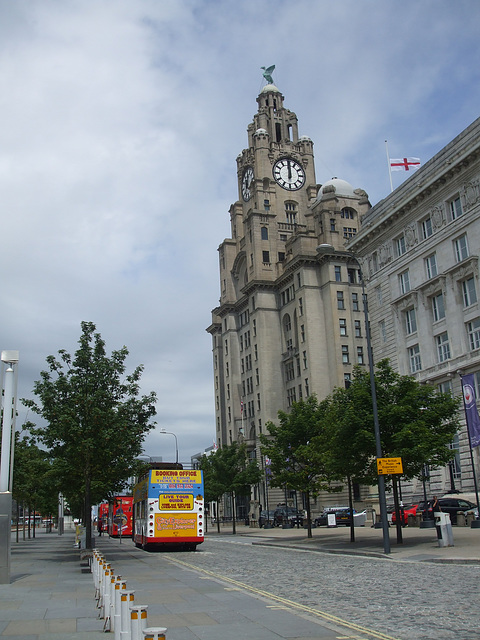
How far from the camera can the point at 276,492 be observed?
290ft

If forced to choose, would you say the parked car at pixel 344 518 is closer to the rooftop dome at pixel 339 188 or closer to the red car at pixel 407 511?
the red car at pixel 407 511

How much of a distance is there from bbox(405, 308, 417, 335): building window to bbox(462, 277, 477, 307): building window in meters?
5.50

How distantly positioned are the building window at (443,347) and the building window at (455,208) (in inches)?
330

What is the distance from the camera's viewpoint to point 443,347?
46.6 metres

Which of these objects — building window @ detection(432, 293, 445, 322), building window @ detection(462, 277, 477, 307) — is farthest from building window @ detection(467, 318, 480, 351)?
building window @ detection(432, 293, 445, 322)

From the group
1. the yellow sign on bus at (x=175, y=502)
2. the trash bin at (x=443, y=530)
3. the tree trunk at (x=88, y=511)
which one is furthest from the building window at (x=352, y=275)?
the trash bin at (x=443, y=530)

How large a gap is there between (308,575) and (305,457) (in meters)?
18.7

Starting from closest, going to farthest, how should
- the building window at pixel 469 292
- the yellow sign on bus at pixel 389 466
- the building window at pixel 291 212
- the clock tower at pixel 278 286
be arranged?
1. the yellow sign on bus at pixel 389 466
2. the building window at pixel 469 292
3. the clock tower at pixel 278 286
4. the building window at pixel 291 212

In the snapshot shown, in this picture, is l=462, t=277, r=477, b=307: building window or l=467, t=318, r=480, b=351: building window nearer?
l=467, t=318, r=480, b=351: building window

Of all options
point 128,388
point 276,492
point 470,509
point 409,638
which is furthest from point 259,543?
point 276,492

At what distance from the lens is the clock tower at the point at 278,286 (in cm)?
8700

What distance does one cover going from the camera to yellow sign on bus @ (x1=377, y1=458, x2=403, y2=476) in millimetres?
23719

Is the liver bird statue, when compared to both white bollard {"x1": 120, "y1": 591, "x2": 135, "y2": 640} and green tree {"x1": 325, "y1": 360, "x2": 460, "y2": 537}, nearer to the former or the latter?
green tree {"x1": 325, "y1": 360, "x2": 460, "y2": 537}

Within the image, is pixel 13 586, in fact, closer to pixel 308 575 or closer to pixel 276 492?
pixel 308 575
